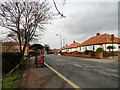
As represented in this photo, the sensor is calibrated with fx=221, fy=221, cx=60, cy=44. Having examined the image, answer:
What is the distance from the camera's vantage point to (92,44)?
80.3 metres

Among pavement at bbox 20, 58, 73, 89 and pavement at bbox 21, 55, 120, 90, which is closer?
pavement at bbox 21, 55, 120, 90

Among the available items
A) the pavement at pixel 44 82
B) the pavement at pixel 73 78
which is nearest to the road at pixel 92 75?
the pavement at pixel 73 78

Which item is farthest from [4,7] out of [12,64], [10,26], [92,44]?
[92,44]

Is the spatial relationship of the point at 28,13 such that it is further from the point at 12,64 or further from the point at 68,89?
the point at 68,89

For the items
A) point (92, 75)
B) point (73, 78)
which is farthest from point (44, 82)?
point (92, 75)

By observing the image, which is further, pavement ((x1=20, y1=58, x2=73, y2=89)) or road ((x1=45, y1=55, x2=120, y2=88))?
pavement ((x1=20, y1=58, x2=73, y2=89))

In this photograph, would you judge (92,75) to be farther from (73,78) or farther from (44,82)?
(44,82)

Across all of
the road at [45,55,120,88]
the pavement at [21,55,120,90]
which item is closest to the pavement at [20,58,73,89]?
the pavement at [21,55,120,90]

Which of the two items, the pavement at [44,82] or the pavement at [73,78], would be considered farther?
the pavement at [44,82]

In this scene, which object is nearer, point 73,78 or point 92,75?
point 73,78

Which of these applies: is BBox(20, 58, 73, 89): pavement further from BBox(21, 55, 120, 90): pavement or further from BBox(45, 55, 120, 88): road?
BBox(45, 55, 120, 88): road

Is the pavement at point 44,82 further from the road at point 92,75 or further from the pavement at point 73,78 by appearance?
the road at point 92,75

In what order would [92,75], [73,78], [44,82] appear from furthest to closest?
1. [92,75]
2. [73,78]
3. [44,82]

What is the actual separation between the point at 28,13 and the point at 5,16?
135 inches
